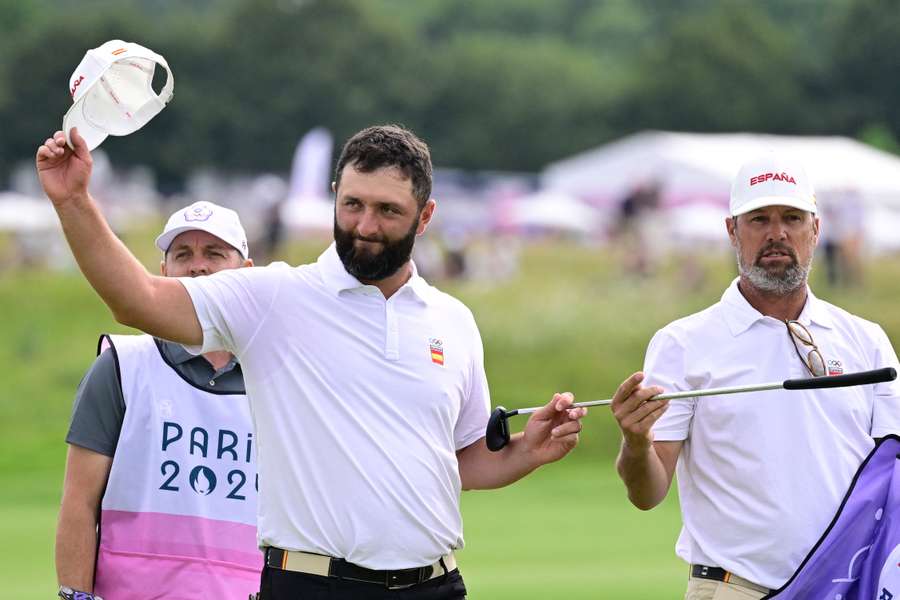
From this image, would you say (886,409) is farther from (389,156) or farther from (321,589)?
(321,589)

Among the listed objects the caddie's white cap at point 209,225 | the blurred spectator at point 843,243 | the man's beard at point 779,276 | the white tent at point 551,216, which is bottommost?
the man's beard at point 779,276

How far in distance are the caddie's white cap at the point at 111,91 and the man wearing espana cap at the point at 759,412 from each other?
1.55m

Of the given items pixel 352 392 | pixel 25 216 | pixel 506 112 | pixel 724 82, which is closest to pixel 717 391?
pixel 352 392

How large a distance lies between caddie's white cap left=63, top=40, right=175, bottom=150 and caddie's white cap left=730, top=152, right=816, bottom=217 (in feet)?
6.28

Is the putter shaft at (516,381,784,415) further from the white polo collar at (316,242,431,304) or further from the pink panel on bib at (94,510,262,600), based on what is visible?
the pink panel on bib at (94,510,262,600)

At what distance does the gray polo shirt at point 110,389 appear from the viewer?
5.07m

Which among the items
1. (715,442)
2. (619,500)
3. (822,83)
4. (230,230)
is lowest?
(715,442)

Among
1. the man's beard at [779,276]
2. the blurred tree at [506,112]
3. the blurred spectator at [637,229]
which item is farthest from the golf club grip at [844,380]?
the blurred tree at [506,112]

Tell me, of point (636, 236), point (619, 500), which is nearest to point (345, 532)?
point (619, 500)

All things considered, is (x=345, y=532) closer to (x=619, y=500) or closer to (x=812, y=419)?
(x=812, y=419)

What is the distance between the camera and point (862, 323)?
5359mm

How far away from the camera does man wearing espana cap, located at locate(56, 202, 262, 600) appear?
16.5 ft

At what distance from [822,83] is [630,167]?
46859mm

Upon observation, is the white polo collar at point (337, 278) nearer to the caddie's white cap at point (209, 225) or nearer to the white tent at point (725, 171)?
the caddie's white cap at point (209, 225)
